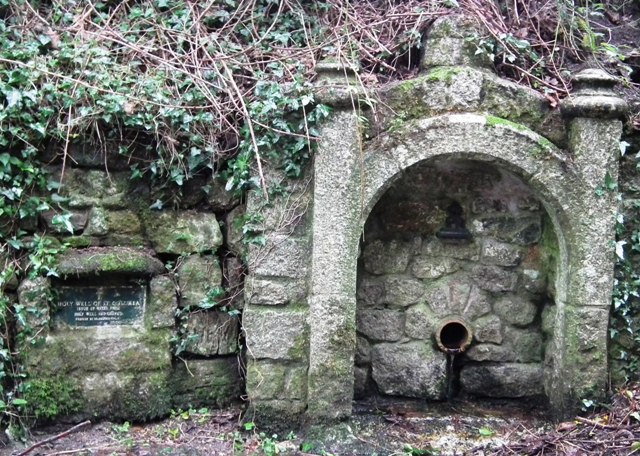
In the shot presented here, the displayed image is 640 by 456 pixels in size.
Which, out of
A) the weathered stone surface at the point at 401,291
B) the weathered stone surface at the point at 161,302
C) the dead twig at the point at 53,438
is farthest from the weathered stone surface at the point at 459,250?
the dead twig at the point at 53,438

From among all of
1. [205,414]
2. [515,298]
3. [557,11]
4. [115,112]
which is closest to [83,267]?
[115,112]

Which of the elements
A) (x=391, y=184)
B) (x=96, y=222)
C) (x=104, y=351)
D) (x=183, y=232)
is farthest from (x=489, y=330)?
(x=96, y=222)

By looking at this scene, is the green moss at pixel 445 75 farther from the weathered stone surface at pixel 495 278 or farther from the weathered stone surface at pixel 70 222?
the weathered stone surface at pixel 70 222

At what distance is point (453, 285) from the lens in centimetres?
372

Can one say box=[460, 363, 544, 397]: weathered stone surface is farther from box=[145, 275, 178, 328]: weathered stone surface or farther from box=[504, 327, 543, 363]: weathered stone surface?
box=[145, 275, 178, 328]: weathered stone surface

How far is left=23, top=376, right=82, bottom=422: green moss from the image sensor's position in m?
3.26

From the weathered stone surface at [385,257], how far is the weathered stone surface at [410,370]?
459mm

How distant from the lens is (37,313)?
10.7 ft

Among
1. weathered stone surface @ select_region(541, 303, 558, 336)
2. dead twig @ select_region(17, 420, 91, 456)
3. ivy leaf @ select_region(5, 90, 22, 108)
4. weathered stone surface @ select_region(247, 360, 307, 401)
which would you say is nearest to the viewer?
dead twig @ select_region(17, 420, 91, 456)

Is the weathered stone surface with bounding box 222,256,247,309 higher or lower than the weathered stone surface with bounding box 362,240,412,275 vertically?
lower

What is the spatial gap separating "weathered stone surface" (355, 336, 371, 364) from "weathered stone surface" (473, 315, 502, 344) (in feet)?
2.16

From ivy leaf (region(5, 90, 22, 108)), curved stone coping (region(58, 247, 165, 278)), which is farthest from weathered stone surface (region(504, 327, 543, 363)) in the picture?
ivy leaf (region(5, 90, 22, 108))

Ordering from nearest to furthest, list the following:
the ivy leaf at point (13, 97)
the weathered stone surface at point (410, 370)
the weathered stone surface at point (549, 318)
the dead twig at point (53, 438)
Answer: the dead twig at point (53, 438), the ivy leaf at point (13, 97), the weathered stone surface at point (549, 318), the weathered stone surface at point (410, 370)

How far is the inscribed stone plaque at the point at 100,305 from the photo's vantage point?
11.0ft
